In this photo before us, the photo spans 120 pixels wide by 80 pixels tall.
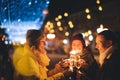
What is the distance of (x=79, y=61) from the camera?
558 cm

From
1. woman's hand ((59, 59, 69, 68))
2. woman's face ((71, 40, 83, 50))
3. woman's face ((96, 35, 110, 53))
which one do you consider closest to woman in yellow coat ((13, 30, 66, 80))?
woman's hand ((59, 59, 69, 68))

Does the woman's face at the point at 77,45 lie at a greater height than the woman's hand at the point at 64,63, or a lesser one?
greater

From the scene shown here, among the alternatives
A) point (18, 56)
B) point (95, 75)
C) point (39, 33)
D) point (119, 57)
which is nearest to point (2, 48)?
point (18, 56)

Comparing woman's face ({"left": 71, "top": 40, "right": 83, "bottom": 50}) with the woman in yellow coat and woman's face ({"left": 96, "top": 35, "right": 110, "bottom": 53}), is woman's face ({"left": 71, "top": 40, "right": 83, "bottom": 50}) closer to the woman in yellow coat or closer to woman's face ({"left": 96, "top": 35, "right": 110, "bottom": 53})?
woman's face ({"left": 96, "top": 35, "right": 110, "bottom": 53})

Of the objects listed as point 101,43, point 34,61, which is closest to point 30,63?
point 34,61

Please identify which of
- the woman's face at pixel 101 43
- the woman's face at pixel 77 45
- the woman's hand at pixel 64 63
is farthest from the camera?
the woman's hand at pixel 64 63

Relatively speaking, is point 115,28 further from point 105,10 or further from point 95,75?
point 95,75

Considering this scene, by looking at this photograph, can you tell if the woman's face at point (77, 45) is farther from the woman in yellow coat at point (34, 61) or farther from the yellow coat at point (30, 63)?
the yellow coat at point (30, 63)

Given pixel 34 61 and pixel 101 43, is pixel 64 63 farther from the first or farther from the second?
pixel 101 43

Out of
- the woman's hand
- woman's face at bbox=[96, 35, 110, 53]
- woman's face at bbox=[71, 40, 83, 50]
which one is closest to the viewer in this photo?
woman's face at bbox=[96, 35, 110, 53]

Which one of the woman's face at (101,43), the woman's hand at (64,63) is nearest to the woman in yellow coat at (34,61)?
the woman's hand at (64,63)

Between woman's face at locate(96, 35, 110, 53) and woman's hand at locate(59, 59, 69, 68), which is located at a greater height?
woman's face at locate(96, 35, 110, 53)

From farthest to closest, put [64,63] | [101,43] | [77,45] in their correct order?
[64,63] < [77,45] < [101,43]

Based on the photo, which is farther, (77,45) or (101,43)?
(77,45)
